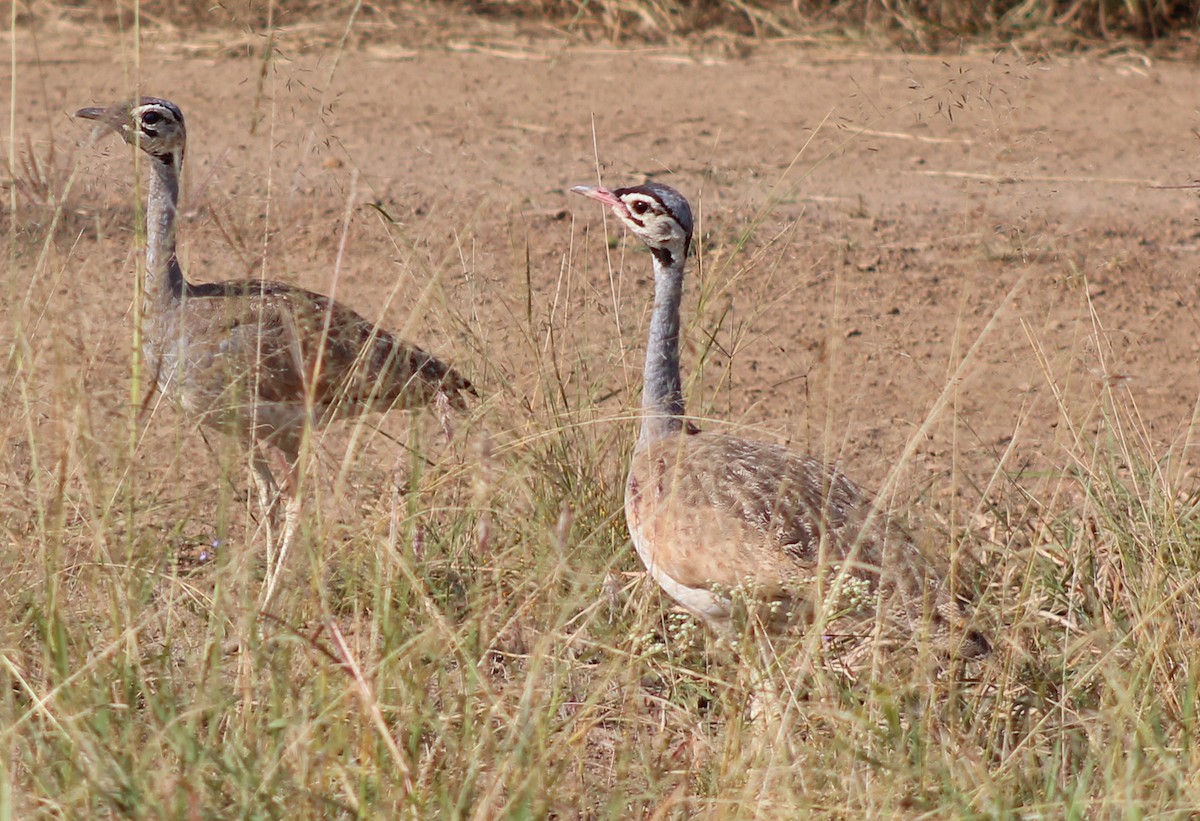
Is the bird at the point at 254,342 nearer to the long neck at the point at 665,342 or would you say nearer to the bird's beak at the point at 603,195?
the long neck at the point at 665,342

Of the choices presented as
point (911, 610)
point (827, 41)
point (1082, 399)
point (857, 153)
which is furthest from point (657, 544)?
point (827, 41)

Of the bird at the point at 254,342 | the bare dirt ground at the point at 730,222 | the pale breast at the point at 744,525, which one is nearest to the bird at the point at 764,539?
the pale breast at the point at 744,525

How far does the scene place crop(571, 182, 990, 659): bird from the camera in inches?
122

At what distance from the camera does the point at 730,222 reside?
5.39 m

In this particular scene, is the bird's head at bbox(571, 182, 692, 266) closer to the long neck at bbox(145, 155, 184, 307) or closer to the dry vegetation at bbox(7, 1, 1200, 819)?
the dry vegetation at bbox(7, 1, 1200, 819)

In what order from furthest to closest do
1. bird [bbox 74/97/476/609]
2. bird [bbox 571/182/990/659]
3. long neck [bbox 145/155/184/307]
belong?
long neck [bbox 145/155/184/307]
bird [bbox 74/97/476/609]
bird [bbox 571/182/990/659]

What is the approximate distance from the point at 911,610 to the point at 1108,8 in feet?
→ 21.9

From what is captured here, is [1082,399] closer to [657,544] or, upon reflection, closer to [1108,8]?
[657,544]

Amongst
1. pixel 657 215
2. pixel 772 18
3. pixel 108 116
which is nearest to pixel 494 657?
pixel 657 215

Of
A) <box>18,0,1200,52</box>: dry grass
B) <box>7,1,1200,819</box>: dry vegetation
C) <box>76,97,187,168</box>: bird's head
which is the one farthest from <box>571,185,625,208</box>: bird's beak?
<box>18,0,1200,52</box>: dry grass

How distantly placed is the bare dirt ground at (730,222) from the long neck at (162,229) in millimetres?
115

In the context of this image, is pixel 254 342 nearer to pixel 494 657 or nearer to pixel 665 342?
pixel 665 342

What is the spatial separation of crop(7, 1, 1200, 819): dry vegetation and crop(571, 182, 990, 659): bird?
0.09 meters

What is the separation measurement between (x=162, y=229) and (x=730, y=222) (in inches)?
76.0
